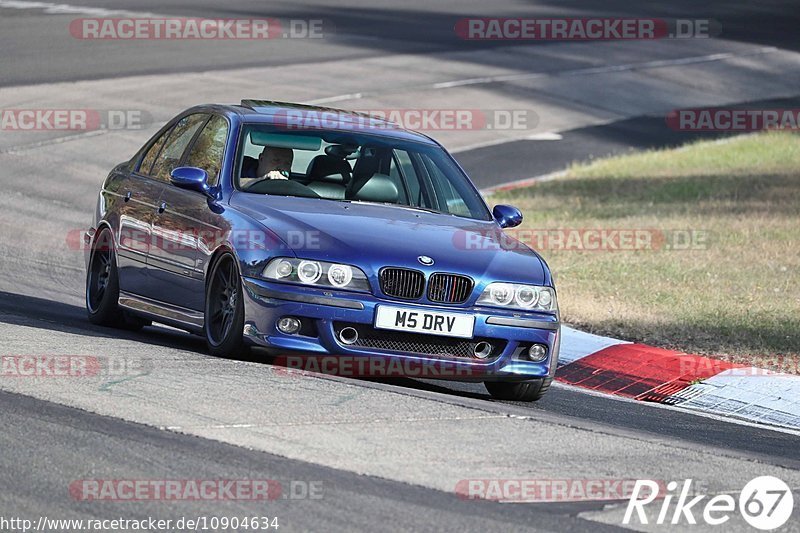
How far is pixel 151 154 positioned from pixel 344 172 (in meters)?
1.71

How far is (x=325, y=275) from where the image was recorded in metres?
8.60

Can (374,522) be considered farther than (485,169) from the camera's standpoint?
No

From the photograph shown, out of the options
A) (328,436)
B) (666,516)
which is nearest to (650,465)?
(666,516)

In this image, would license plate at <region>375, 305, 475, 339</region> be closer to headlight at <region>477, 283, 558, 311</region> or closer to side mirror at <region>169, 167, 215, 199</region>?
headlight at <region>477, 283, 558, 311</region>

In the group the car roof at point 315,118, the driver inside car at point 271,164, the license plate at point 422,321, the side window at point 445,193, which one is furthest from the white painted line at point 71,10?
the license plate at point 422,321

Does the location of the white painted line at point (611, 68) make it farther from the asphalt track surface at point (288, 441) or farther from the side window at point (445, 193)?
the side window at point (445, 193)

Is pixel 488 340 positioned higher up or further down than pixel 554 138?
higher up

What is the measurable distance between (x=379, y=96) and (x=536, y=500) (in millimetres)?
21677

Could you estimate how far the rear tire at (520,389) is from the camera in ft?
30.1

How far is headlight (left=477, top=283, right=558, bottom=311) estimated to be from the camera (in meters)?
8.80

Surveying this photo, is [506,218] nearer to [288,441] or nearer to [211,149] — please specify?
[211,149]

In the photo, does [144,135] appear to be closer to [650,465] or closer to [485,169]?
[485,169]

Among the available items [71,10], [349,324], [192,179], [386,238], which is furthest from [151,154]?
[71,10]

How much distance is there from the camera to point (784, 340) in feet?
39.6
